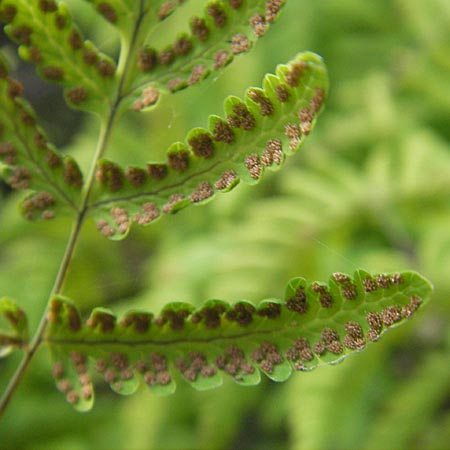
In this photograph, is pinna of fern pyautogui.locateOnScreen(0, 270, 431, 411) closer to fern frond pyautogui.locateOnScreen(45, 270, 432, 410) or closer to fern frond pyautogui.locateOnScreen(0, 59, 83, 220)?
fern frond pyautogui.locateOnScreen(45, 270, 432, 410)

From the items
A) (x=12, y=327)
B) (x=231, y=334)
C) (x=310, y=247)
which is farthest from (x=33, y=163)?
(x=310, y=247)

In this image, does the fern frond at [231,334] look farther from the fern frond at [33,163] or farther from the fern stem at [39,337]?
the fern frond at [33,163]

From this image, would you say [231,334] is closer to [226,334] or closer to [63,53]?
[226,334]

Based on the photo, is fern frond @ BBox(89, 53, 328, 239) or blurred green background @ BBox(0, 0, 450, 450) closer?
fern frond @ BBox(89, 53, 328, 239)

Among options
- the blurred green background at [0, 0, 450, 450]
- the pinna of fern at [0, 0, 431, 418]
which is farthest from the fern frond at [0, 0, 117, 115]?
the blurred green background at [0, 0, 450, 450]

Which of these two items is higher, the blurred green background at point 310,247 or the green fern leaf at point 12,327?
the green fern leaf at point 12,327

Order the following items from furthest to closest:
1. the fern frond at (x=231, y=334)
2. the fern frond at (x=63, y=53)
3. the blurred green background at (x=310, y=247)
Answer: the blurred green background at (x=310, y=247) → the fern frond at (x=63, y=53) → the fern frond at (x=231, y=334)

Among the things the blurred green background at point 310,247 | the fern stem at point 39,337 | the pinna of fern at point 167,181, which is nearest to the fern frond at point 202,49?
the pinna of fern at point 167,181

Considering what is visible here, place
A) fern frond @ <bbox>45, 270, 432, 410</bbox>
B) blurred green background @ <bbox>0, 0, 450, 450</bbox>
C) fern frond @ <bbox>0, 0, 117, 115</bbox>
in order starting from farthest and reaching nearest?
blurred green background @ <bbox>0, 0, 450, 450</bbox> → fern frond @ <bbox>0, 0, 117, 115</bbox> → fern frond @ <bbox>45, 270, 432, 410</bbox>
